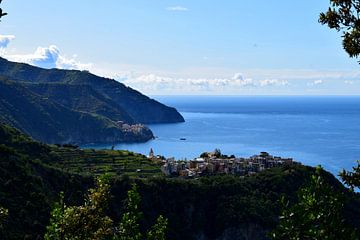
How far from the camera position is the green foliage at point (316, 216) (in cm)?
1154

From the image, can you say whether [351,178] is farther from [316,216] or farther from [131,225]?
[131,225]

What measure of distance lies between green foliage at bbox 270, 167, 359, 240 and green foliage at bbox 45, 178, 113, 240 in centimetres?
441

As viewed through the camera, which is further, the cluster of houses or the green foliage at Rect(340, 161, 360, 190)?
the cluster of houses

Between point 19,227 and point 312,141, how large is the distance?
509 ft

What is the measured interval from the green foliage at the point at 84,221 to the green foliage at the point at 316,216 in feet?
14.5

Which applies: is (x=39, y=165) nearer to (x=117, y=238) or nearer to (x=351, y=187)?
(x=117, y=238)

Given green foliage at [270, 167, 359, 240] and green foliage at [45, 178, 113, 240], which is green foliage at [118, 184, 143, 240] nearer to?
green foliage at [45, 178, 113, 240]

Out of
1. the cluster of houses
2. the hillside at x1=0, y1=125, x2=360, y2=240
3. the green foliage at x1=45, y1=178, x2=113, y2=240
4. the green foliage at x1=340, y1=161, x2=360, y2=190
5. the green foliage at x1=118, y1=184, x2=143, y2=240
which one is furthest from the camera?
the cluster of houses

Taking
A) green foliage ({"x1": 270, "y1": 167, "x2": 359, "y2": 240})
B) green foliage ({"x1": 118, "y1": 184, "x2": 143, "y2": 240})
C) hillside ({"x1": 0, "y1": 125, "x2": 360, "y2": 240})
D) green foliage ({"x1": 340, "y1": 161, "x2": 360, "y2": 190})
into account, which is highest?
green foliage ({"x1": 340, "y1": 161, "x2": 360, "y2": 190})

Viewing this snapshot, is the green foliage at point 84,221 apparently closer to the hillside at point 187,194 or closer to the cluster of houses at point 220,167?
the hillside at point 187,194

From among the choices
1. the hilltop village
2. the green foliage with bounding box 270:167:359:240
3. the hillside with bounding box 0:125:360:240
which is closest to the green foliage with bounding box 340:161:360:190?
the green foliage with bounding box 270:167:359:240

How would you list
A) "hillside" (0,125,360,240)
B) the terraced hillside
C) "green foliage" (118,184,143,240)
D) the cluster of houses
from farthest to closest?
the cluster of houses → the terraced hillside → "hillside" (0,125,360,240) → "green foliage" (118,184,143,240)

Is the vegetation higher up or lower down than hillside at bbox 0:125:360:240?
higher up

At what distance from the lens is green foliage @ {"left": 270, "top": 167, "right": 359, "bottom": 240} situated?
37.9 feet
